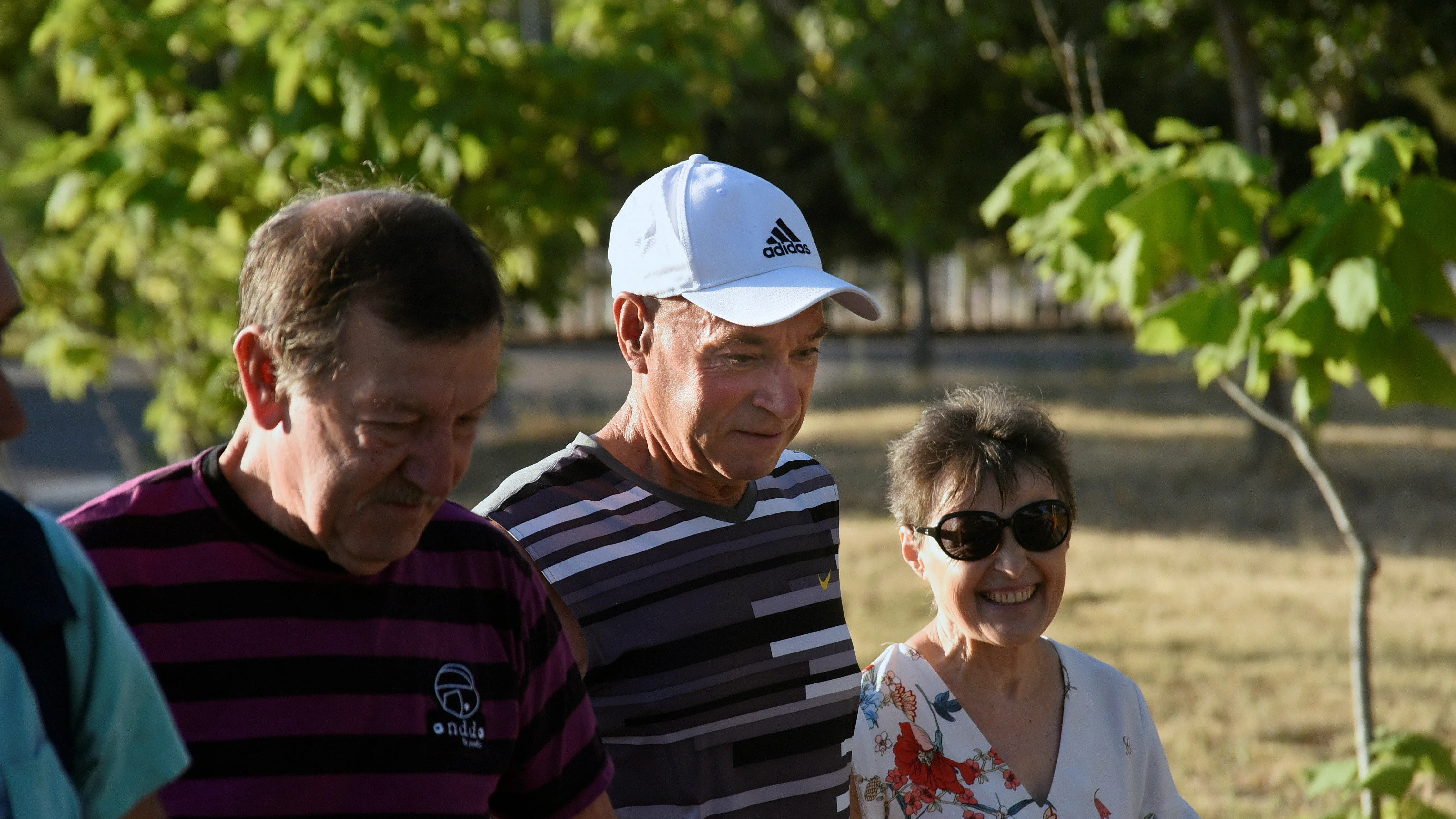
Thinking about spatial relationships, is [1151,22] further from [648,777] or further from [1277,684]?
[648,777]

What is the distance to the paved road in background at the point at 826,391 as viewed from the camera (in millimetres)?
13406

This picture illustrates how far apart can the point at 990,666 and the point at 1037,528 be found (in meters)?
0.27

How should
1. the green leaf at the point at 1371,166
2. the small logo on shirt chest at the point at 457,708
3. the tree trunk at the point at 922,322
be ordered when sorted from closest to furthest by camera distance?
the small logo on shirt chest at the point at 457,708, the green leaf at the point at 1371,166, the tree trunk at the point at 922,322

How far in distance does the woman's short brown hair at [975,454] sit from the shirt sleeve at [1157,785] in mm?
415

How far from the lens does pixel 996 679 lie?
2359mm

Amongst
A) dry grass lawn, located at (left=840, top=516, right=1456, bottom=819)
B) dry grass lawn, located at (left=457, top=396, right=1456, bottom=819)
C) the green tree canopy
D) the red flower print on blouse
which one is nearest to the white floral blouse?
the red flower print on blouse

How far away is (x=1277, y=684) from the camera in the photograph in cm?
566

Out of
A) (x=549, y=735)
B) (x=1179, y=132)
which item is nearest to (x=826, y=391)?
(x=1179, y=132)

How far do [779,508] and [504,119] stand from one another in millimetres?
3267

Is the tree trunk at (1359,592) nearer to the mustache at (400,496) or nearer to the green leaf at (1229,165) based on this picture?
the green leaf at (1229,165)

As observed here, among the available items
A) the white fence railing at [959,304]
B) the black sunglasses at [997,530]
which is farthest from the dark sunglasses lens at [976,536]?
the white fence railing at [959,304]

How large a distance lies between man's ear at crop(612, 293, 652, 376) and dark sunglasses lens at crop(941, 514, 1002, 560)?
68 centimetres

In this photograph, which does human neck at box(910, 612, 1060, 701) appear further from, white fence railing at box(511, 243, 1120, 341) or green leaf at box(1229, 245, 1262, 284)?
white fence railing at box(511, 243, 1120, 341)

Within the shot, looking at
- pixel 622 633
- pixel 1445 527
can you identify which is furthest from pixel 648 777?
pixel 1445 527
